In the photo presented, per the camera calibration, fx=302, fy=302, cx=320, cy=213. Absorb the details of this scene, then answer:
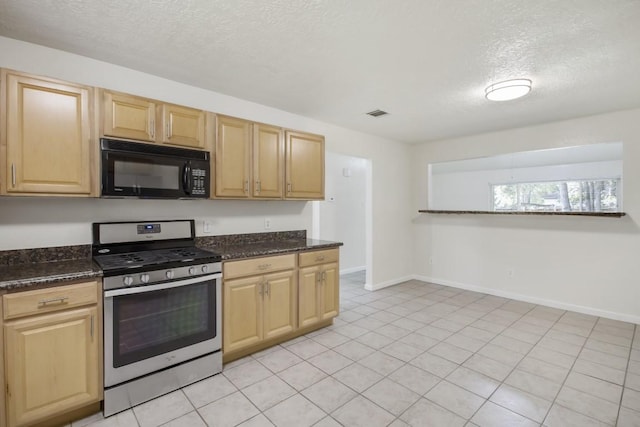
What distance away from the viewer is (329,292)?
337 cm

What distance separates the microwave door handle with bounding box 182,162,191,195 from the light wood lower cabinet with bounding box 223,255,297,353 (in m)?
0.72

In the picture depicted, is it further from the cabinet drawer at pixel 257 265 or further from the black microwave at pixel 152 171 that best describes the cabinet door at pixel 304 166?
the black microwave at pixel 152 171

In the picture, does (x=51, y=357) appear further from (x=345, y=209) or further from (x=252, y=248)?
(x=345, y=209)

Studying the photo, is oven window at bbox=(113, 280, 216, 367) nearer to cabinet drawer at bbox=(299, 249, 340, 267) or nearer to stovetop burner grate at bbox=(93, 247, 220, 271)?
stovetop burner grate at bbox=(93, 247, 220, 271)

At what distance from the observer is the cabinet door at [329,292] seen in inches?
129

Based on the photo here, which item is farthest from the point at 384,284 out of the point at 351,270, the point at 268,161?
the point at 268,161

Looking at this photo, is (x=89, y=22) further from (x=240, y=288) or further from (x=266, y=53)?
(x=240, y=288)

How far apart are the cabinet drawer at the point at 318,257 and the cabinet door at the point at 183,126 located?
1.44 metres

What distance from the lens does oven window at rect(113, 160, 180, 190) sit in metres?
2.21

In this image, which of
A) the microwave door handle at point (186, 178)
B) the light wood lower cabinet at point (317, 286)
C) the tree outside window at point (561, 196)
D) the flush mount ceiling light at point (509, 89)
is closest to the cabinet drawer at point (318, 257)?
the light wood lower cabinet at point (317, 286)

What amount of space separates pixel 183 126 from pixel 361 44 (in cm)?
158

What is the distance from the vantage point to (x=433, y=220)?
5434mm

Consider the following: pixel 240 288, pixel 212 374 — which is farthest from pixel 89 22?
pixel 212 374

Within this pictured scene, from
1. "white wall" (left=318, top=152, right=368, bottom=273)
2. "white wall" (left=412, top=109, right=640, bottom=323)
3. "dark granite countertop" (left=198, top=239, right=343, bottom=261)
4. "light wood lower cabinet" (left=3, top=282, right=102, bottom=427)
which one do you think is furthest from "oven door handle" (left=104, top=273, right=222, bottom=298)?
"white wall" (left=412, top=109, right=640, bottom=323)
